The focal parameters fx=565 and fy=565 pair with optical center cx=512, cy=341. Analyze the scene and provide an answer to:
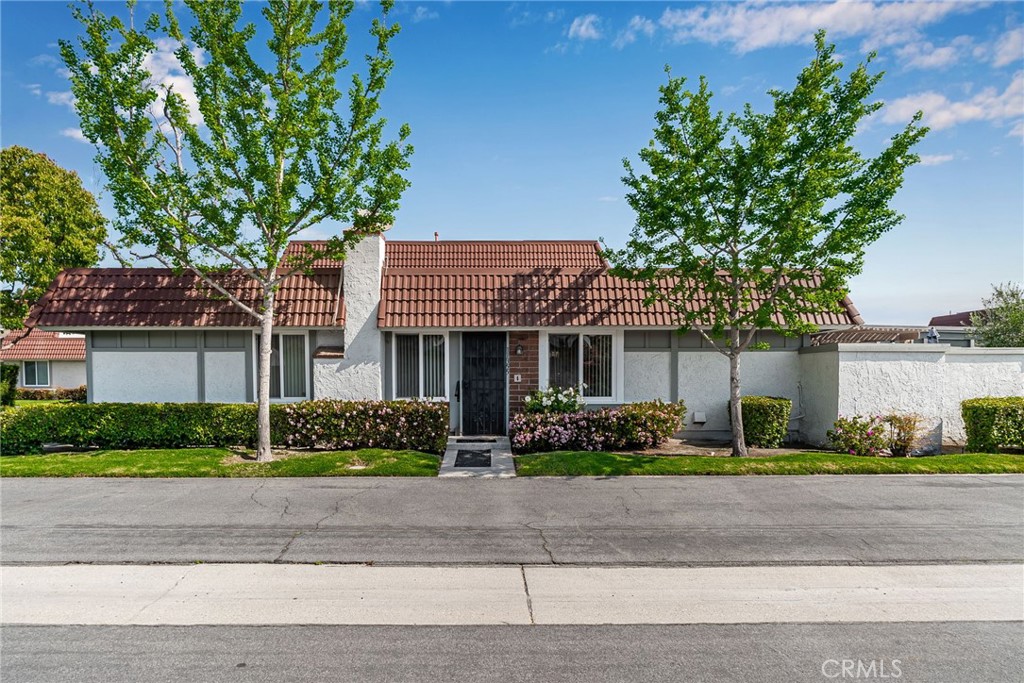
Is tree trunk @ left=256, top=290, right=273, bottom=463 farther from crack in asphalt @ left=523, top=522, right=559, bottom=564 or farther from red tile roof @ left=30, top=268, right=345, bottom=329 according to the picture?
crack in asphalt @ left=523, top=522, right=559, bottom=564

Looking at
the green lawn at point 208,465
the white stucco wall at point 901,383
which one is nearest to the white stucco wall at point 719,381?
the white stucco wall at point 901,383

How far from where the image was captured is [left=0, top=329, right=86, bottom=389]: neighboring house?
31.3 metres

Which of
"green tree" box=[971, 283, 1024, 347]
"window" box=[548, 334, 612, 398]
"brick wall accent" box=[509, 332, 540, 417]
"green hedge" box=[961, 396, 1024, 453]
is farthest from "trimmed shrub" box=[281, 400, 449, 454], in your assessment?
"green tree" box=[971, 283, 1024, 347]

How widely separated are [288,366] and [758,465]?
11.1 meters

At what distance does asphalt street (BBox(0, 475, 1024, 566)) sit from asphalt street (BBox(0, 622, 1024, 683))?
1.60m

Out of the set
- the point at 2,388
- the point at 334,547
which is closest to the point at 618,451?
the point at 334,547

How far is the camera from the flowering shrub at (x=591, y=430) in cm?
1252

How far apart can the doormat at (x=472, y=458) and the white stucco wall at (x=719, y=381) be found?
5.58 meters

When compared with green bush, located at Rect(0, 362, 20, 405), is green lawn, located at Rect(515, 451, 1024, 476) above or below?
below

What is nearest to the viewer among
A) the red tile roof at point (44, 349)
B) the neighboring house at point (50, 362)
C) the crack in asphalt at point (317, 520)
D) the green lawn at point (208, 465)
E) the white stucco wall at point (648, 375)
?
the crack in asphalt at point (317, 520)

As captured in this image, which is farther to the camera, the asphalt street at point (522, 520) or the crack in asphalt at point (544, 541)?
the asphalt street at point (522, 520)

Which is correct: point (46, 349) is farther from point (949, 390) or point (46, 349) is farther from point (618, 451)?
point (949, 390)

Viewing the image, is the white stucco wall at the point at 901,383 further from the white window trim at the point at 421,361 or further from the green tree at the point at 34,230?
the green tree at the point at 34,230

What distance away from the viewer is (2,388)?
17.6 m
